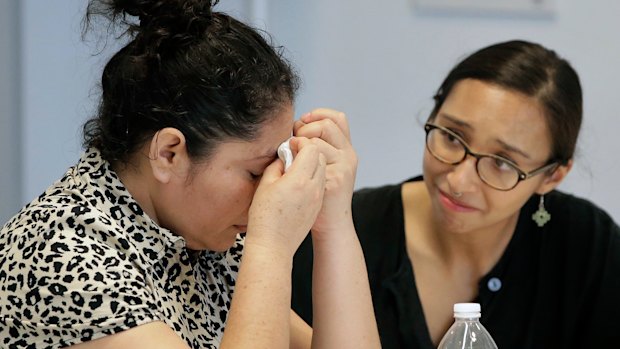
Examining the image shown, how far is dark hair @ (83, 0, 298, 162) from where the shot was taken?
4.71ft

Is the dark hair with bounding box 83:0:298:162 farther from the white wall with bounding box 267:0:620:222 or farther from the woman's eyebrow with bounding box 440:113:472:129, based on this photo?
the white wall with bounding box 267:0:620:222

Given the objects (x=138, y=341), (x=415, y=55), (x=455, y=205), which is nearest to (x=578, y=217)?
(x=455, y=205)

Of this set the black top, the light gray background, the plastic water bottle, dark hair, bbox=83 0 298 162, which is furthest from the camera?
the light gray background

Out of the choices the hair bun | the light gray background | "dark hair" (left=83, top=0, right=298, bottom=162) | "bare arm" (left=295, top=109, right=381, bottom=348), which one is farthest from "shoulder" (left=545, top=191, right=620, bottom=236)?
the hair bun

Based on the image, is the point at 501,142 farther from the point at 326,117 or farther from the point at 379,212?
the point at 326,117

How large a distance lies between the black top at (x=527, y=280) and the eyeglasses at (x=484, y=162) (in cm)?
24

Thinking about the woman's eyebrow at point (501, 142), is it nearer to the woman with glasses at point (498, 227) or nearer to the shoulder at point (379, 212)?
the woman with glasses at point (498, 227)

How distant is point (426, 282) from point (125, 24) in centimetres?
102

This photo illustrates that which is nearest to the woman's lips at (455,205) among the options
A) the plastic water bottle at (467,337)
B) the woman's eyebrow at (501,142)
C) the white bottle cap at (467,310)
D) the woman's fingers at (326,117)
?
the woman's eyebrow at (501,142)

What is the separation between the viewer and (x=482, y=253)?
2322mm

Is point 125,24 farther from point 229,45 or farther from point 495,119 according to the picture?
point 495,119

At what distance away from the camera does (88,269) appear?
1.36 m

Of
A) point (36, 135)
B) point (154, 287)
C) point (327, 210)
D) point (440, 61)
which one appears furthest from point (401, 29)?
point (154, 287)

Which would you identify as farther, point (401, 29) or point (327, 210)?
point (401, 29)
